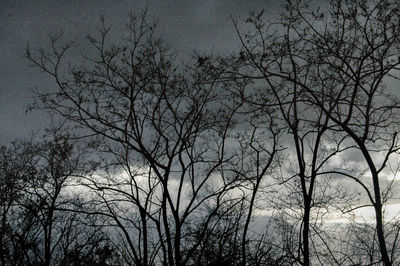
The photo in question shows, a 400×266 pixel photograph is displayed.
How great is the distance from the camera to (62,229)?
19.0 metres

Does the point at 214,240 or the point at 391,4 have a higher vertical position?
the point at 391,4

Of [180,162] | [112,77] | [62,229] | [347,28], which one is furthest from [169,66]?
[62,229]

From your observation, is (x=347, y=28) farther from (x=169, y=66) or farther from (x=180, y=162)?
(x=180, y=162)

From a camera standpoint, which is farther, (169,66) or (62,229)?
(62,229)

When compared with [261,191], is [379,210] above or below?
below

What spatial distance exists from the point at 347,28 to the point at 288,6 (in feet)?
6.26

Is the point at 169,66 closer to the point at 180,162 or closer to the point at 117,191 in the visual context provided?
the point at 180,162

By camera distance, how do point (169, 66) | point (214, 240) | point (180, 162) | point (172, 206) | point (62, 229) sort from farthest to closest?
point (62, 229) < point (180, 162) < point (172, 206) < point (169, 66) < point (214, 240)

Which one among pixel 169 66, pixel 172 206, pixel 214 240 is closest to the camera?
pixel 214 240

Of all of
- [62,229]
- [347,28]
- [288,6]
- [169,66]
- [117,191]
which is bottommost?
[62,229]

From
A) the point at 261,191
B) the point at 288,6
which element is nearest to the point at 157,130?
the point at 261,191

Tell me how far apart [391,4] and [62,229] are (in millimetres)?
17753

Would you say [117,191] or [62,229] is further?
[62,229]

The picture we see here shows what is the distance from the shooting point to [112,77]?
15.5 meters
